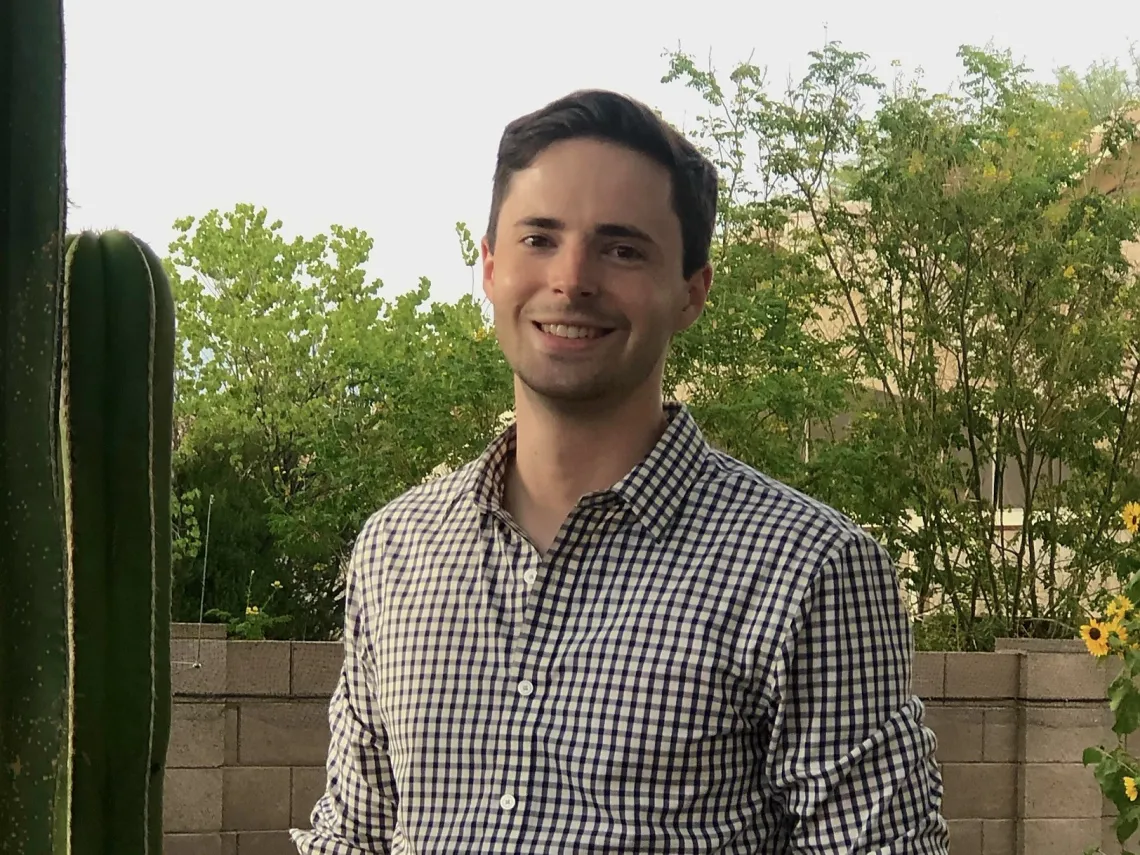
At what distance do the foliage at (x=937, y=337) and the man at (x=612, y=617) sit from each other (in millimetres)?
2563

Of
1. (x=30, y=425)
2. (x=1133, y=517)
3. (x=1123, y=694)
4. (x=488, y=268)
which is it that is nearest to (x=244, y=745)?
(x=1123, y=694)

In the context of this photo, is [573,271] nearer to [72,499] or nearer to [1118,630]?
[72,499]

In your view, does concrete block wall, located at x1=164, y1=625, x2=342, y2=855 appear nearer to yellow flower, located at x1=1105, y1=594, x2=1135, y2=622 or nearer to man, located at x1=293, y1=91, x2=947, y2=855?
yellow flower, located at x1=1105, y1=594, x2=1135, y2=622

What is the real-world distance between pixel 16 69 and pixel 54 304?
103mm

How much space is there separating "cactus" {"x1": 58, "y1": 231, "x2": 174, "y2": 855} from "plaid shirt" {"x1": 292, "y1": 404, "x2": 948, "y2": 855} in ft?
1.13

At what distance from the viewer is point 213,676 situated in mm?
3020

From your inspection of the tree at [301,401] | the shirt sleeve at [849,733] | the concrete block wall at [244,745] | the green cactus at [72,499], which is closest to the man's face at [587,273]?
the shirt sleeve at [849,733]

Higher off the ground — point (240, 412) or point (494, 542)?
point (240, 412)

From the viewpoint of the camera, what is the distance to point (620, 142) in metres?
1.17

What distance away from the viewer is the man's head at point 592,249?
1.13 metres

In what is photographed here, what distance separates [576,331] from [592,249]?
0.07 metres

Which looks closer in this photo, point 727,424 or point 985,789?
point 985,789

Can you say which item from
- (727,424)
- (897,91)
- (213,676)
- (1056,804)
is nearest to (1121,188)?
(897,91)

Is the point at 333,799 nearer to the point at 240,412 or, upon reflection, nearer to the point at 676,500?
the point at 676,500
